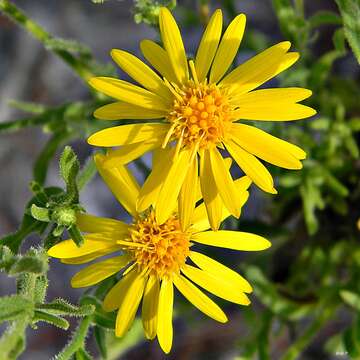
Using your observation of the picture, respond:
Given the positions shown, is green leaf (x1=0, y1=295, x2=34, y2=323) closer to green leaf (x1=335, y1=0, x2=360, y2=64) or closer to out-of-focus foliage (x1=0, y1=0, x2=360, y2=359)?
out-of-focus foliage (x1=0, y1=0, x2=360, y2=359)

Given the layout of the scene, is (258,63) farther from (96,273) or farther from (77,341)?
(77,341)

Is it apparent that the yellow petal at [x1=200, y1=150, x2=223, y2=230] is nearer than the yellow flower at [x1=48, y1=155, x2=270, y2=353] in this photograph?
Yes

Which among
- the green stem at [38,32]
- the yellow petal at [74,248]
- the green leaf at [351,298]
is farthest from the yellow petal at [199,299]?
the green stem at [38,32]

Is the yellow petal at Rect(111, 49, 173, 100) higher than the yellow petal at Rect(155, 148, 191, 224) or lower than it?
higher

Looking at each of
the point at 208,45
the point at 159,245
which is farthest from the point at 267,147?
the point at 159,245

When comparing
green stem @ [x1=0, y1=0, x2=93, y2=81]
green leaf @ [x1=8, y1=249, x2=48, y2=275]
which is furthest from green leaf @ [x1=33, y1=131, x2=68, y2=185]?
green leaf @ [x1=8, y1=249, x2=48, y2=275]

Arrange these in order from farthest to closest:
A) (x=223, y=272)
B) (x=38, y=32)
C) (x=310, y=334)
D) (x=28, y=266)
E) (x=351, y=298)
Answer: (x=310, y=334) → (x=351, y=298) → (x=38, y=32) → (x=223, y=272) → (x=28, y=266)

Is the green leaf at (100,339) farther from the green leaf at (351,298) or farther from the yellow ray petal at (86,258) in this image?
the green leaf at (351,298)
